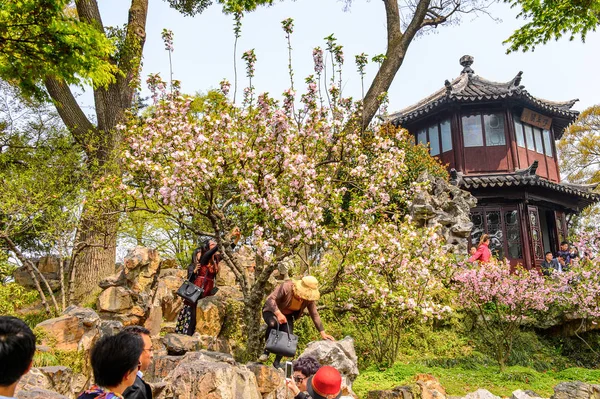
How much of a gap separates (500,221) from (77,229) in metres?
15.5

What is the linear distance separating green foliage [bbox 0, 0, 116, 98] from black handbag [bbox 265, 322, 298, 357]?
484cm

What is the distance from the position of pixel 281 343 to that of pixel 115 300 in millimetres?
5708

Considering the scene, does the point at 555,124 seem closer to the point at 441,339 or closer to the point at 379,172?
the point at 441,339

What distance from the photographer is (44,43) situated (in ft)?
19.5

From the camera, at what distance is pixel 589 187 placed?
19.2m

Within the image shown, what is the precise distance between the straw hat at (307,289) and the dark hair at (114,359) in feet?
11.1

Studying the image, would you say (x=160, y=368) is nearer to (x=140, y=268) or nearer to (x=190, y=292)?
(x=190, y=292)

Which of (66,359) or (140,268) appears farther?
(140,268)

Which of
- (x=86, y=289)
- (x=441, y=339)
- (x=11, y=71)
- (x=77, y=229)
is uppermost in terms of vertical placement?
(x=11, y=71)

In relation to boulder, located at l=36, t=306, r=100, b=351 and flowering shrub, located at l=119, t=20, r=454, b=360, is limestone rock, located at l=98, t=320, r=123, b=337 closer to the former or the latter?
boulder, located at l=36, t=306, r=100, b=351

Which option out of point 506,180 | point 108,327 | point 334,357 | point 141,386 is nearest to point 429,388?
point 334,357

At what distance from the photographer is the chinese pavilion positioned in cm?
1730

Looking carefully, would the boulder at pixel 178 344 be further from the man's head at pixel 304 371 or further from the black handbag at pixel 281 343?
the man's head at pixel 304 371

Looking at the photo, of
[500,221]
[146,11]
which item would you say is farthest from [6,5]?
[500,221]
